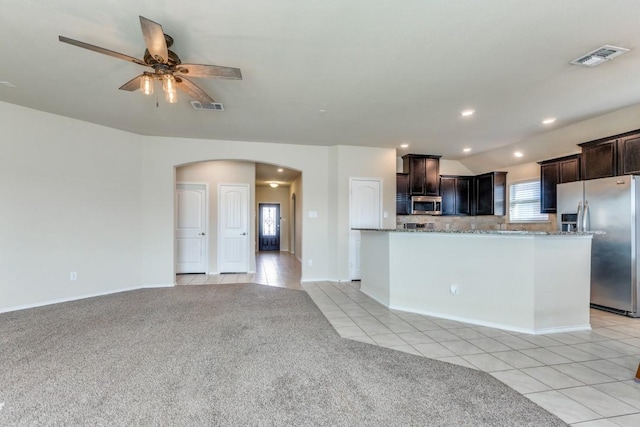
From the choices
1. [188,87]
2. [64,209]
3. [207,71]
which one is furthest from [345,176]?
[64,209]

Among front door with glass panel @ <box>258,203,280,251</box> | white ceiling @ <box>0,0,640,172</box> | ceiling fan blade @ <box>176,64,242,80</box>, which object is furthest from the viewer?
front door with glass panel @ <box>258,203,280,251</box>

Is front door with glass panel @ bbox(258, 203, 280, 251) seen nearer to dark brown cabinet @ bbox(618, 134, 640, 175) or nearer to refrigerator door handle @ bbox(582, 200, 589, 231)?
refrigerator door handle @ bbox(582, 200, 589, 231)

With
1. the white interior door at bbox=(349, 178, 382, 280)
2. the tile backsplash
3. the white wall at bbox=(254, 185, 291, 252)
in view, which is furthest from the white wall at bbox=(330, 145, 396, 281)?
the white wall at bbox=(254, 185, 291, 252)

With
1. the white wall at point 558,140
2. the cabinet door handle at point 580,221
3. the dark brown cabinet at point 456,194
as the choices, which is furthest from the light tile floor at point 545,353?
the dark brown cabinet at point 456,194

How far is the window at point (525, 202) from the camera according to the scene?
6477 millimetres

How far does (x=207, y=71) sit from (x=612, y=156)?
17.7 ft

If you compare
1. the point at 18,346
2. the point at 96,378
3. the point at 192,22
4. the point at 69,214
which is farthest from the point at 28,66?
the point at 96,378

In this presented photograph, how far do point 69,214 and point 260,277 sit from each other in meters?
3.43

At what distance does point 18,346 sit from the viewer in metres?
2.94

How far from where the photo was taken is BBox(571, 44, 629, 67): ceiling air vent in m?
2.61

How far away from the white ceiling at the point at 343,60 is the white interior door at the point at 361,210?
63.8 inches

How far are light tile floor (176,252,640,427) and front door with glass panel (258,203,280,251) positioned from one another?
8.03m

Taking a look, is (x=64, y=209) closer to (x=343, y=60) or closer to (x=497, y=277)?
(x=343, y=60)

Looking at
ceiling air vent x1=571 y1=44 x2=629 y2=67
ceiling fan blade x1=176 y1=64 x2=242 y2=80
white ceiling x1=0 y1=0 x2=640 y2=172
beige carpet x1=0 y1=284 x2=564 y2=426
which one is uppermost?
white ceiling x1=0 y1=0 x2=640 y2=172
